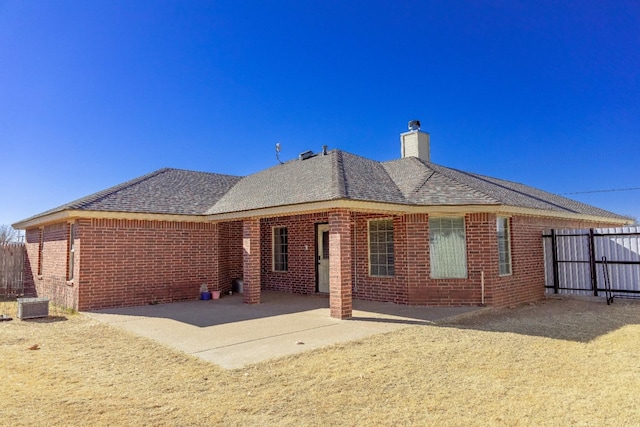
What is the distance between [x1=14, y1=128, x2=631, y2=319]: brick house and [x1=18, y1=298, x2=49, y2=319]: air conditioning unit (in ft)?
2.56

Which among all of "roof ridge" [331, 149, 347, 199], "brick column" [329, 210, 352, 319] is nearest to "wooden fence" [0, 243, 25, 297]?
"roof ridge" [331, 149, 347, 199]

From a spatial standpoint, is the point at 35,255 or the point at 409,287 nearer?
the point at 409,287

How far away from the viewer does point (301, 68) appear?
1556 centimetres

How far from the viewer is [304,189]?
10.9 meters

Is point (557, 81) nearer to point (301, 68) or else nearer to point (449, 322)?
point (301, 68)

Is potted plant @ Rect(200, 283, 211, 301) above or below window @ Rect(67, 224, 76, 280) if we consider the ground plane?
below

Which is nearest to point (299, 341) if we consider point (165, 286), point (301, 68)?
point (165, 286)

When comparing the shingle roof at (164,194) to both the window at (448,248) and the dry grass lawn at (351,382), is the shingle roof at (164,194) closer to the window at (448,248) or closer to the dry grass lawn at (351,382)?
the dry grass lawn at (351,382)

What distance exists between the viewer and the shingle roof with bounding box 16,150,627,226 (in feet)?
33.5

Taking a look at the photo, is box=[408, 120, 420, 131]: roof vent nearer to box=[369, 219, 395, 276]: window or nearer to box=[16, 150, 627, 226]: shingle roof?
box=[16, 150, 627, 226]: shingle roof

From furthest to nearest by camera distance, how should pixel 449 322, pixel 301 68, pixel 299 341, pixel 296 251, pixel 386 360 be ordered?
pixel 301 68 < pixel 296 251 < pixel 449 322 < pixel 299 341 < pixel 386 360

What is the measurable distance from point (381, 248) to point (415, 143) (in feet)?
20.0

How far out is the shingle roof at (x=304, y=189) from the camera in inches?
402

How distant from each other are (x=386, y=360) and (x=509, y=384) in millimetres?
1670
